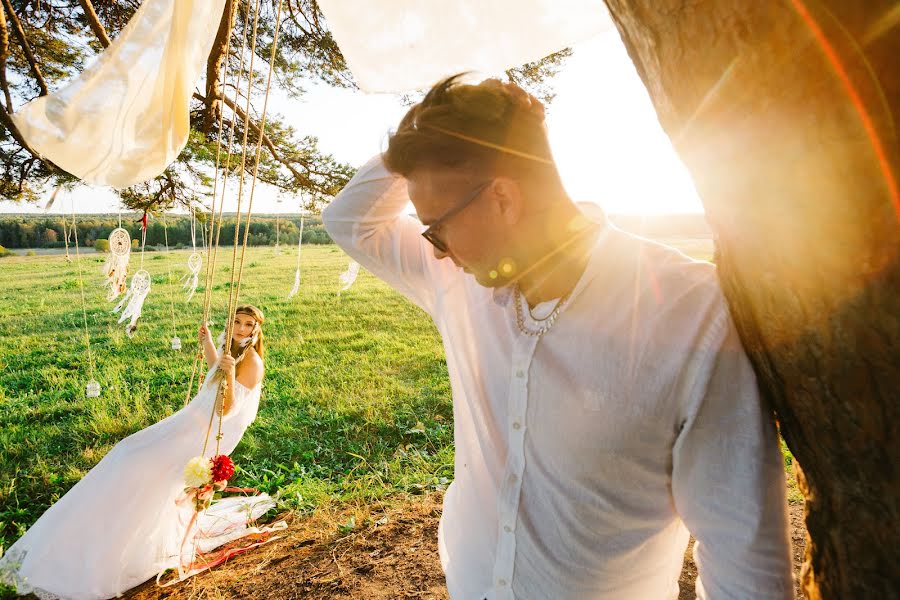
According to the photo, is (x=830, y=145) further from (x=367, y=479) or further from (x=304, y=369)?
(x=304, y=369)

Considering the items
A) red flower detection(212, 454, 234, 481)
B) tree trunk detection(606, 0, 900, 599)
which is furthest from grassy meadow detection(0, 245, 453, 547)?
tree trunk detection(606, 0, 900, 599)

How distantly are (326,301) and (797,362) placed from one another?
14634mm

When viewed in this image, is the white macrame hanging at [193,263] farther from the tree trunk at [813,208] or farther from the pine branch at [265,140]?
the tree trunk at [813,208]

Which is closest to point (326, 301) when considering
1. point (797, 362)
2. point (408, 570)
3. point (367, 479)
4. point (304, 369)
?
point (304, 369)

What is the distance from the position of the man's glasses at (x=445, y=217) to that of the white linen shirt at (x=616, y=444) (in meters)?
0.20

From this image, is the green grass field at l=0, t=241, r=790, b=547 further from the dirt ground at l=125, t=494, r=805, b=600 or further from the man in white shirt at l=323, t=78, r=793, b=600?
the man in white shirt at l=323, t=78, r=793, b=600

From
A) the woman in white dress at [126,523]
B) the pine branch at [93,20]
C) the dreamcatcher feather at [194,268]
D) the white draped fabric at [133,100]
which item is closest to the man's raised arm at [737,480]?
the white draped fabric at [133,100]

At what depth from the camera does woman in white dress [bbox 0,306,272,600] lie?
340cm

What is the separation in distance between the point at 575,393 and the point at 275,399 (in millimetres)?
6664

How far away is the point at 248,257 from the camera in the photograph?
26.9 meters

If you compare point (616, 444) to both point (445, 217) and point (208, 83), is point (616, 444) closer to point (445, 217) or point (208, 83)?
point (445, 217)

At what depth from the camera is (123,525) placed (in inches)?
144

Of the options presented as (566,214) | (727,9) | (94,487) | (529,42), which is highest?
(529,42)

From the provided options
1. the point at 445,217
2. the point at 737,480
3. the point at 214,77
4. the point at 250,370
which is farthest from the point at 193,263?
the point at 737,480
